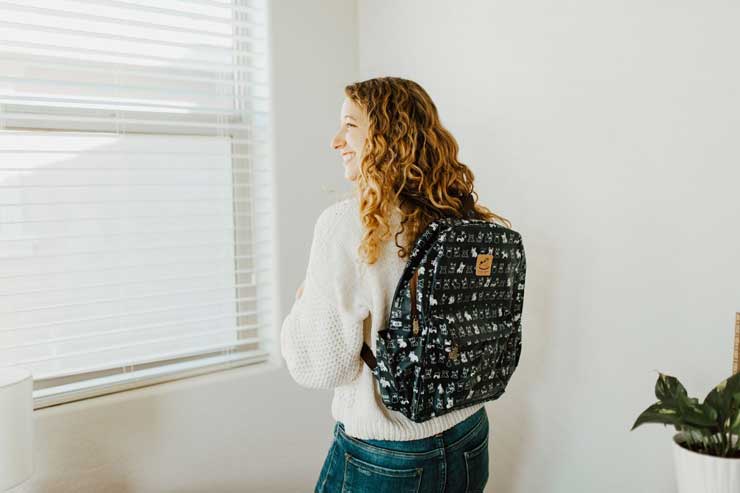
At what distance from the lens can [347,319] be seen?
117 cm

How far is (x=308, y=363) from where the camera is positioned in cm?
121

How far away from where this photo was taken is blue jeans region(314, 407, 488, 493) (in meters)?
1.21

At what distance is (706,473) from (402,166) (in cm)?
72

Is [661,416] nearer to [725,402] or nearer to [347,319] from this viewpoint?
[725,402]

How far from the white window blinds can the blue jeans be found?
80cm

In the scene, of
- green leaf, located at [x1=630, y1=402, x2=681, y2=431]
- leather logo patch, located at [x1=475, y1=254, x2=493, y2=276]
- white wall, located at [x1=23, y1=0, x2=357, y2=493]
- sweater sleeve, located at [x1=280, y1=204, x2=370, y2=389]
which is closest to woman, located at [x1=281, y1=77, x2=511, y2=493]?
sweater sleeve, located at [x1=280, y1=204, x2=370, y2=389]

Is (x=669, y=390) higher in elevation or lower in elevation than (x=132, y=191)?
lower

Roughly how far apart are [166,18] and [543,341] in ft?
4.74

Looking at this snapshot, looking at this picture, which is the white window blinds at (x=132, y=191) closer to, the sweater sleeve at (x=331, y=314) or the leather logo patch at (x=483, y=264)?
the sweater sleeve at (x=331, y=314)

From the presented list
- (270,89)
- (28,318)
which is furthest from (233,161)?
(28,318)

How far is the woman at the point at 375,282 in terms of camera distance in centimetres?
117

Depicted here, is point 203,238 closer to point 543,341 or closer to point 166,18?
point 166,18

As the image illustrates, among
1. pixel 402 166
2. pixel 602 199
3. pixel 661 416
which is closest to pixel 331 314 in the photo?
pixel 402 166

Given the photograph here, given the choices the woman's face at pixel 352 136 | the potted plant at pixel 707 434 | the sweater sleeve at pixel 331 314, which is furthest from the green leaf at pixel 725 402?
the woman's face at pixel 352 136
